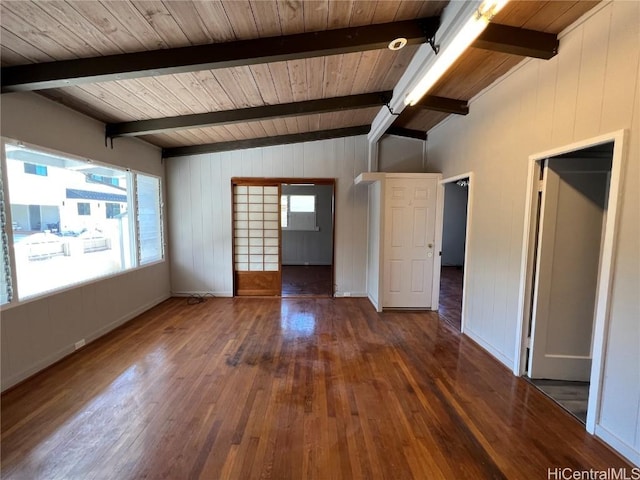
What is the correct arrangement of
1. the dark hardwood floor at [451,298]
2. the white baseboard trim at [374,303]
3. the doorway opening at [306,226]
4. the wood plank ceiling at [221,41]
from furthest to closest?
1. the doorway opening at [306,226]
2. the white baseboard trim at [374,303]
3. the dark hardwood floor at [451,298]
4. the wood plank ceiling at [221,41]

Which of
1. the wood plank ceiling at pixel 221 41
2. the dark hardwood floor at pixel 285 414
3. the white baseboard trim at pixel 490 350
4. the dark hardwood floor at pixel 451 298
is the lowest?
the dark hardwood floor at pixel 285 414

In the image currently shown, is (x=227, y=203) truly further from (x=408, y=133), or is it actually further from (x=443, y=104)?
(x=443, y=104)

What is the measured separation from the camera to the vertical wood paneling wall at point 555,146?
167cm

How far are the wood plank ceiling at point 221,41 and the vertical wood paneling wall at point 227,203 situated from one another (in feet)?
5.27

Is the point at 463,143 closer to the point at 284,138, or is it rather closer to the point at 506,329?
the point at 506,329

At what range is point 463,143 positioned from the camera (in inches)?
142

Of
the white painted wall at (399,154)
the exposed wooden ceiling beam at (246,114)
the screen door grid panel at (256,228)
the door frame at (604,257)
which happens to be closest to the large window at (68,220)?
the exposed wooden ceiling beam at (246,114)

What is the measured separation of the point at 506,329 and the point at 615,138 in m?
1.88

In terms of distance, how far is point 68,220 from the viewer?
3.00 metres

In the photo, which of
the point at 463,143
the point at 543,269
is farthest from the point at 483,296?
the point at 463,143

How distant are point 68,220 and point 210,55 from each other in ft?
7.83

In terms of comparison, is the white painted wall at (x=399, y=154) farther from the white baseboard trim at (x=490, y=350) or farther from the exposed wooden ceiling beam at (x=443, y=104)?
the white baseboard trim at (x=490, y=350)

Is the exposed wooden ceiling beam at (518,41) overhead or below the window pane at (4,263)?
overhead

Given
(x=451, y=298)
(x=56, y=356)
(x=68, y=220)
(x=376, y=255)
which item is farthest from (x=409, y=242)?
A: (x=56, y=356)
